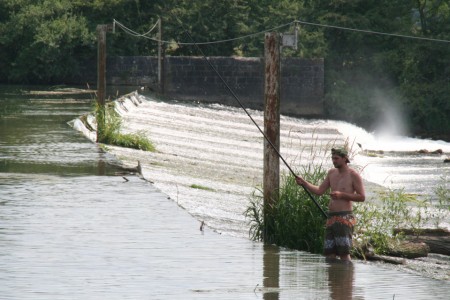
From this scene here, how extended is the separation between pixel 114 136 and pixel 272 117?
9.11m

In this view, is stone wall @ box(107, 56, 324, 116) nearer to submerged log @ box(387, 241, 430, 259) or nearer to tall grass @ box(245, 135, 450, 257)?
submerged log @ box(387, 241, 430, 259)

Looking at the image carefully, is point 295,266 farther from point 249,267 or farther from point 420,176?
point 420,176

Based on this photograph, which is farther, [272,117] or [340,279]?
[272,117]

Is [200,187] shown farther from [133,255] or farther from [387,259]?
[133,255]

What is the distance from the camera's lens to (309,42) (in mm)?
45188

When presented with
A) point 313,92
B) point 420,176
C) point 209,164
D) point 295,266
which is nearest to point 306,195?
point 295,266

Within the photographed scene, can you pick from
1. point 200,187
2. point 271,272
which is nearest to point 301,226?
point 271,272

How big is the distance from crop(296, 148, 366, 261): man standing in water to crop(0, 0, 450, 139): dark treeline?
31.5 meters

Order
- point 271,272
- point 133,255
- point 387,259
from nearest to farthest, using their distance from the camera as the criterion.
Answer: point 271,272
point 133,255
point 387,259

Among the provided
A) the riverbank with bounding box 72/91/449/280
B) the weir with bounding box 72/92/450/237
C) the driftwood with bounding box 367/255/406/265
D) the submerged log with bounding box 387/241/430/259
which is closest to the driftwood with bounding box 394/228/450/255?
the submerged log with bounding box 387/241/430/259

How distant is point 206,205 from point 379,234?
297cm

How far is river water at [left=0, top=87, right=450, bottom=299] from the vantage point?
10.6 metres

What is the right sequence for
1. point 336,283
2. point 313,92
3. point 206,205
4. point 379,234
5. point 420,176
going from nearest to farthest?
point 336,283 → point 379,234 → point 206,205 → point 420,176 → point 313,92

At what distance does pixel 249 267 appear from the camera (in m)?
11.8
